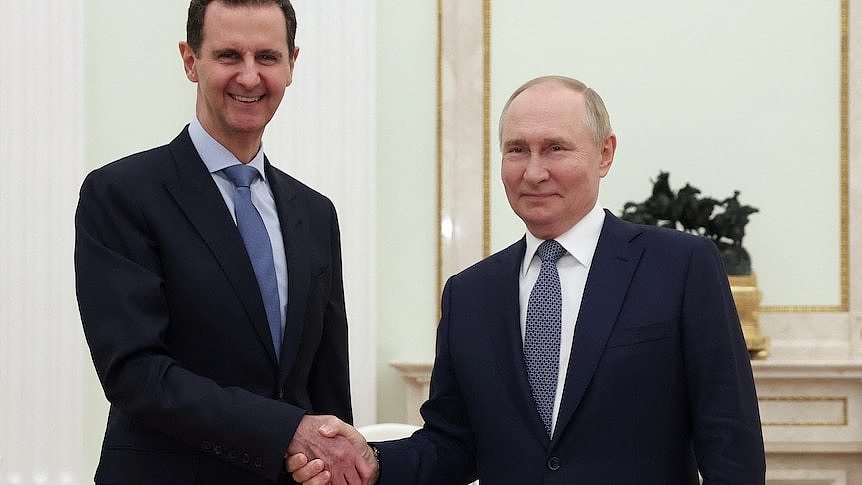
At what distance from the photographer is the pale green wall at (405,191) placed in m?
5.50

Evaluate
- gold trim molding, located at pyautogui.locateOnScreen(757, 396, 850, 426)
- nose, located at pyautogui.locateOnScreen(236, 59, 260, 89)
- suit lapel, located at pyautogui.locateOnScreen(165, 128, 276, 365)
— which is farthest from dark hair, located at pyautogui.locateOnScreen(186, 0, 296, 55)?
gold trim molding, located at pyautogui.locateOnScreen(757, 396, 850, 426)

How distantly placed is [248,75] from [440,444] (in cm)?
A: 98

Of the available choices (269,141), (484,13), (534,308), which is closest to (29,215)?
(269,141)

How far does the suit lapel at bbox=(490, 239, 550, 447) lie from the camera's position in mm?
2359

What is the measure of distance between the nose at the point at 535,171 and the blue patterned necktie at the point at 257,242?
59 centimetres

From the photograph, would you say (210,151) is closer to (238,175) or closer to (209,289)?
(238,175)

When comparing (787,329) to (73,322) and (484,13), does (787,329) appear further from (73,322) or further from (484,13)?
(73,322)

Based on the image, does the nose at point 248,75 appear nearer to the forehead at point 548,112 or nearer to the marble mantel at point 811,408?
the forehead at point 548,112

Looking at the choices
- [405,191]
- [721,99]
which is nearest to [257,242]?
[405,191]

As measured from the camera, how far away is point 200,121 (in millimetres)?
2561

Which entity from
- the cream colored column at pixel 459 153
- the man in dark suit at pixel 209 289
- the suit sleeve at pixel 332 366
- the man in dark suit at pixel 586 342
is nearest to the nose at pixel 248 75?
the man in dark suit at pixel 209 289

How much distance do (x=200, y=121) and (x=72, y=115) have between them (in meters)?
3.03

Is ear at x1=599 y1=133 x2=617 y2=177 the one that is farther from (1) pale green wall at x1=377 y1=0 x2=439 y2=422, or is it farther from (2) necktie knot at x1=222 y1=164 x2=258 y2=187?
(1) pale green wall at x1=377 y1=0 x2=439 y2=422

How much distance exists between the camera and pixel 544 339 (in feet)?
7.89
